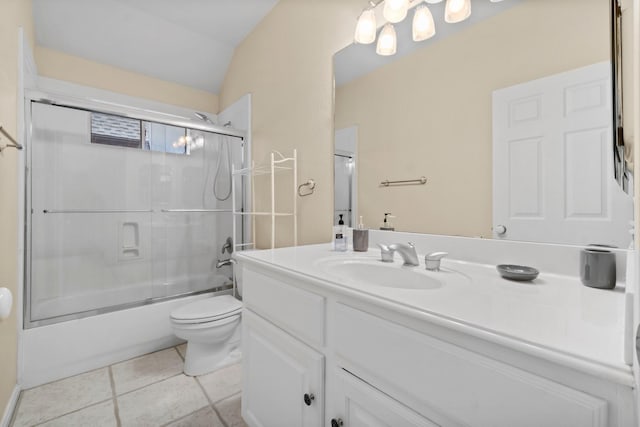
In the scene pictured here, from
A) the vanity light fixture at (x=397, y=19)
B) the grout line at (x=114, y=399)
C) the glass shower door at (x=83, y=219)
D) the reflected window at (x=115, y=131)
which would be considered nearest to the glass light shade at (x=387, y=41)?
the vanity light fixture at (x=397, y=19)

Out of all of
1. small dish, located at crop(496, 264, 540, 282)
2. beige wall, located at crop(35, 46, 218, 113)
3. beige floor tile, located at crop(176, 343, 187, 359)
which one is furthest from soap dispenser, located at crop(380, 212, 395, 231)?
beige wall, located at crop(35, 46, 218, 113)

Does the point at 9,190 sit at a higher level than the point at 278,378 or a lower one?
higher

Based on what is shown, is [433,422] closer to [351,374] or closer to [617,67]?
[351,374]

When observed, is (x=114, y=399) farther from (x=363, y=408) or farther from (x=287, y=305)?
(x=363, y=408)

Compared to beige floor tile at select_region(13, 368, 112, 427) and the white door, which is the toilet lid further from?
the white door

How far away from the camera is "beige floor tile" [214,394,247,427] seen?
1.32 metres

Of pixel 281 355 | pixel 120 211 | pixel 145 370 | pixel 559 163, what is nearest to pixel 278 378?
pixel 281 355

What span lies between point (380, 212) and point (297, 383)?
81 centimetres

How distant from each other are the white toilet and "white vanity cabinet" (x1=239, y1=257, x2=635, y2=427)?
59cm

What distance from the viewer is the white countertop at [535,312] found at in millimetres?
411

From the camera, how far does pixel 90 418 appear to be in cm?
133

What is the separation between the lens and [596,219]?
806 mm

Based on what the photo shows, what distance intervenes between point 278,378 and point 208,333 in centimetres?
85

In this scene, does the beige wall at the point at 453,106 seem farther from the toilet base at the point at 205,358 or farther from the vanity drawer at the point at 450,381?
the toilet base at the point at 205,358
